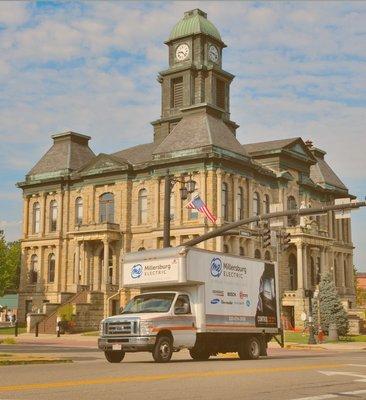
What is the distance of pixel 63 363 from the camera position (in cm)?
2092

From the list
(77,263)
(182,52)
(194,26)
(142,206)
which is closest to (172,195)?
(142,206)

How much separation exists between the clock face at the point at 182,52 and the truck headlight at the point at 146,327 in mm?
51398

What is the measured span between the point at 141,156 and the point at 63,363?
44955mm

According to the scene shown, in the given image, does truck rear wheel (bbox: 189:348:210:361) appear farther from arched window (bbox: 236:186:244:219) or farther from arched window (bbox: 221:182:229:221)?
arched window (bbox: 236:186:244:219)

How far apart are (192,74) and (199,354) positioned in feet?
155

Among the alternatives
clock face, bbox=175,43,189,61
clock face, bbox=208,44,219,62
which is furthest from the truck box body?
clock face, bbox=175,43,189,61

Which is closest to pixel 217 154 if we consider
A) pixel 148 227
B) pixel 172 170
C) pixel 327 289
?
pixel 172 170

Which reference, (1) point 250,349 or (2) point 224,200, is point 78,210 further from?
(1) point 250,349

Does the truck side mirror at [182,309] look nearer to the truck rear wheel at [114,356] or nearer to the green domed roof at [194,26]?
the truck rear wheel at [114,356]

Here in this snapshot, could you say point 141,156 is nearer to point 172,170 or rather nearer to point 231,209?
point 172,170

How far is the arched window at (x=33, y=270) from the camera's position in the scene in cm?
6888

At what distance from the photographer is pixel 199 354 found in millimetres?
23766

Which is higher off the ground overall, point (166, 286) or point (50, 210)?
point (50, 210)

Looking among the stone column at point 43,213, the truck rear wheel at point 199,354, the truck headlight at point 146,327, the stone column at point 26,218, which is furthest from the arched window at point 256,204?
the truck headlight at point 146,327
